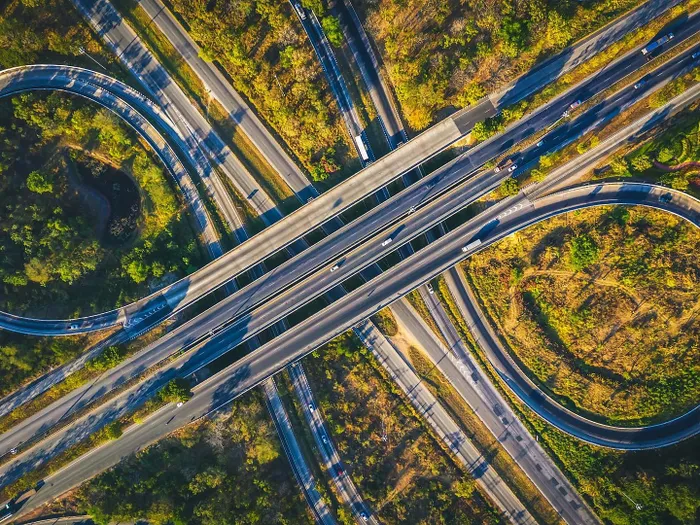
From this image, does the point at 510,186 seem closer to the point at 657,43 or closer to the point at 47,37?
the point at 657,43

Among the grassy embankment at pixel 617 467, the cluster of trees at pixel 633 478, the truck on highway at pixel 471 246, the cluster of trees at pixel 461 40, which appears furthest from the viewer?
the truck on highway at pixel 471 246

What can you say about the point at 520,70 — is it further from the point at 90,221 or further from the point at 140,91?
the point at 90,221

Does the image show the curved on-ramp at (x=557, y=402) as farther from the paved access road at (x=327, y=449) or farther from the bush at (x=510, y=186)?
the paved access road at (x=327, y=449)

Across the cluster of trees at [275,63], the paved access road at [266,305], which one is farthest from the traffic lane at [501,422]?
the cluster of trees at [275,63]

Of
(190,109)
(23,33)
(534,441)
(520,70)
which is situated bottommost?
(534,441)

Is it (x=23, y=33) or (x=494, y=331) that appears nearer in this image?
(x=23, y=33)

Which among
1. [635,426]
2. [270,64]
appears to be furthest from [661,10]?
[635,426]
